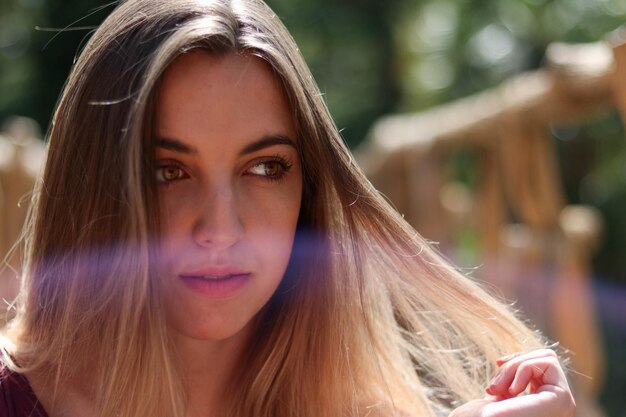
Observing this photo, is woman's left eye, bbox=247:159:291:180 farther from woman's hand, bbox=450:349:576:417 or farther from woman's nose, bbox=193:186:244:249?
woman's hand, bbox=450:349:576:417

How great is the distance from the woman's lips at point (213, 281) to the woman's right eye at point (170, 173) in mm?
154

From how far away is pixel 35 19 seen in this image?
12211 mm

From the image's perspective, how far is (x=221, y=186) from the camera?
1624 mm

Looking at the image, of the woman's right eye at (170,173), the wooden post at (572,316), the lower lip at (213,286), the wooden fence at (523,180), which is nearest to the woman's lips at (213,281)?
the lower lip at (213,286)

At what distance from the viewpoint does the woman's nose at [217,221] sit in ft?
5.25

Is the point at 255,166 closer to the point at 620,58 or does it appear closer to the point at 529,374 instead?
the point at 529,374

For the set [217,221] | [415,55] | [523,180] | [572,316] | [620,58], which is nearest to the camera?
[217,221]

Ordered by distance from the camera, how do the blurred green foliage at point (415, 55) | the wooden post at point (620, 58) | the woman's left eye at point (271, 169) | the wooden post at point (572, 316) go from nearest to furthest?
the woman's left eye at point (271, 169)
the wooden post at point (620, 58)
the wooden post at point (572, 316)
the blurred green foliage at point (415, 55)

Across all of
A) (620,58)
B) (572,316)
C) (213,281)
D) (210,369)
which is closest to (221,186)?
(213,281)

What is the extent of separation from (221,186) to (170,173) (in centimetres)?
9

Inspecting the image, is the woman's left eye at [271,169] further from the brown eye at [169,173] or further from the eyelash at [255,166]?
the brown eye at [169,173]

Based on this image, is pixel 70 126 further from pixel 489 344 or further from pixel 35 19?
pixel 35 19

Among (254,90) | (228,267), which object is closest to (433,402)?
(228,267)

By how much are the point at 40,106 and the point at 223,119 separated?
1070cm
